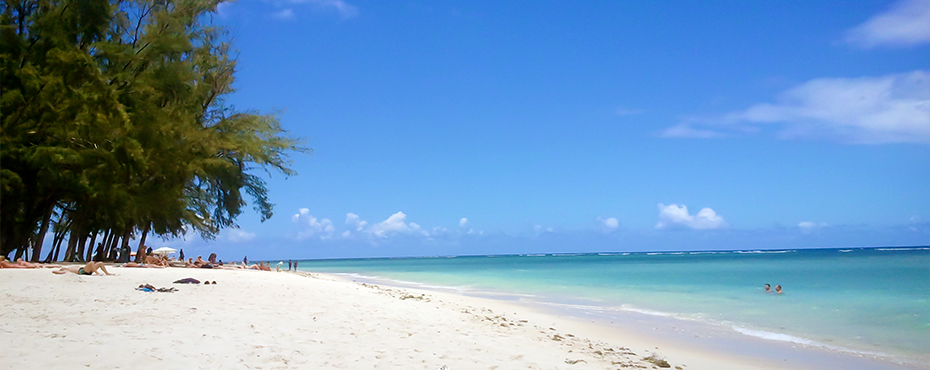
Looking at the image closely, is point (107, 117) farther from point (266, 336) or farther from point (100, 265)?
point (266, 336)

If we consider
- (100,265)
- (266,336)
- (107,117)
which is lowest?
(266,336)

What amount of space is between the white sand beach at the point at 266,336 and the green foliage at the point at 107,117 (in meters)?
7.00

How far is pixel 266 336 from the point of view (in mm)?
6395

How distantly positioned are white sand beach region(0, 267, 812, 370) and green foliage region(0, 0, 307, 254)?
700cm

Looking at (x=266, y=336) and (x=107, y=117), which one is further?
(x=107, y=117)

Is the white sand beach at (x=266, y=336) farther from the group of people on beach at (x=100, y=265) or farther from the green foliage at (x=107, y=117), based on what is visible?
the green foliage at (x=107, y=117)

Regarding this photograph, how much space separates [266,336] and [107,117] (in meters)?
13.5

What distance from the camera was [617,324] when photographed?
11.6 meters

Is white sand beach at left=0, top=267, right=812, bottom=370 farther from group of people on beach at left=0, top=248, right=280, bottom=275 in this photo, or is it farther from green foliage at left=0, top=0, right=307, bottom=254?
green foliage at left=0, top=0, right=307, bottom=254

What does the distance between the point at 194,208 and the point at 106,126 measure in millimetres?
7972

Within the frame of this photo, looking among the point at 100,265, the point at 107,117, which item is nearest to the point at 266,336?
the point at 100,265

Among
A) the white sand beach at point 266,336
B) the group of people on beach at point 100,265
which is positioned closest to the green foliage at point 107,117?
the group of people on beach at point 100,265

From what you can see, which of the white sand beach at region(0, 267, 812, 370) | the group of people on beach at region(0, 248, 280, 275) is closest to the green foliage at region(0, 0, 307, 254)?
the group of people on beach at region(0, 248, 280, 275)

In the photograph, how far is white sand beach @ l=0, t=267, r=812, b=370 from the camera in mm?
5273
